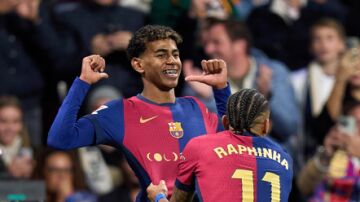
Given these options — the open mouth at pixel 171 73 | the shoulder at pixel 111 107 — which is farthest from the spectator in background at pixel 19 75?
the open mouth at pixel 171 73

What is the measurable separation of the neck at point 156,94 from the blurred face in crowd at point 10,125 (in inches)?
143

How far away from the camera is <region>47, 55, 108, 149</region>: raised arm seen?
694cm

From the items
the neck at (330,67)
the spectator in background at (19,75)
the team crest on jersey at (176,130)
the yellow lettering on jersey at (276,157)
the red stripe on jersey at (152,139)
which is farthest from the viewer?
the neck at (330,67)

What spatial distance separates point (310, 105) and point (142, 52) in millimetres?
5289

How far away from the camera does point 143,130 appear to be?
Answer: 735 centimetres

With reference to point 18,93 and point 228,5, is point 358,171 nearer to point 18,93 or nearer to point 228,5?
point 228,5

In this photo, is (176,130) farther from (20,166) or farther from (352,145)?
(352,145)

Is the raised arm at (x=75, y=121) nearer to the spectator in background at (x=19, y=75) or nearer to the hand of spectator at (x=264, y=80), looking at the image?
the spectator in background at (x=19, y=75)

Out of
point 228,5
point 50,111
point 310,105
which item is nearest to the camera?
point 228,5

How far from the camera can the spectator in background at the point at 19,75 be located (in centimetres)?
1114

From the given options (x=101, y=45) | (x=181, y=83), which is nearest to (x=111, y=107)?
(x=101, y=45)

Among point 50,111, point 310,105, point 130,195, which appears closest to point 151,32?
point 130,195

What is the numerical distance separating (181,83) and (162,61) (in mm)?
4464

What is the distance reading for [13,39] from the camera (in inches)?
443
